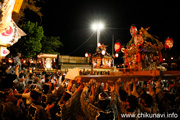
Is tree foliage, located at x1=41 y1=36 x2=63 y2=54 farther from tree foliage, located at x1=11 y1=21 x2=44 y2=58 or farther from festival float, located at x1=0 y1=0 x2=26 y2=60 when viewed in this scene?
festival float, located at x1=0 y1=0 x2=26 y2=60

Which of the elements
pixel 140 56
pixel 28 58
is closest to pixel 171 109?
pixel 140 56

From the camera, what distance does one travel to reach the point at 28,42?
20.8 m

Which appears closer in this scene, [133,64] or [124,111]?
[124,111]

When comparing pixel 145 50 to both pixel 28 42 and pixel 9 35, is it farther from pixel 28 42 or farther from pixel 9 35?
pixel 28 42

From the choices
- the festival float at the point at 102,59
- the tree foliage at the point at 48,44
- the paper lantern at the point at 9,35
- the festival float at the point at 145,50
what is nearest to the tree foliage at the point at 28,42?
the tree foliage at the point at 48,44

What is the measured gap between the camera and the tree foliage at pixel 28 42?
20.8 metres

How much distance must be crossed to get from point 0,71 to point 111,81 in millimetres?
2875

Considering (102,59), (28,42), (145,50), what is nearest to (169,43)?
(145,50)

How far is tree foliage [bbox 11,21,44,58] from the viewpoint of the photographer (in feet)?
68.2

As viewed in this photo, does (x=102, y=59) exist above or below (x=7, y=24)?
below

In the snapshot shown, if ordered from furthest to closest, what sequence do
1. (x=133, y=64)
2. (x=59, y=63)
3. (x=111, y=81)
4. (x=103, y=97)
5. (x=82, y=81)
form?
(x=59, y=63) → (x=133, y=64) → (x=111, y=81) → (x=82, y=81) → (x=103, y=97)

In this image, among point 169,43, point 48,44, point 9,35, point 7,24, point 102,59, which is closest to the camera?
point 7,24

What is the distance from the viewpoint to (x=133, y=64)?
46.3ft

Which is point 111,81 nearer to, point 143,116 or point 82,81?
point 82,81
